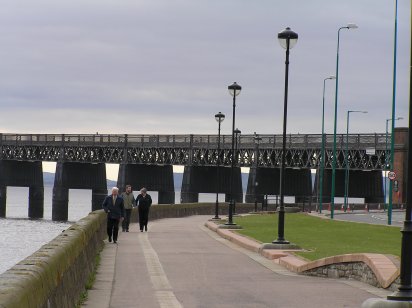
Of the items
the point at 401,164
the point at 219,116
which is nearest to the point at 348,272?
Result: the point at 219,116

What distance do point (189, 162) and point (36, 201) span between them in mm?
34866

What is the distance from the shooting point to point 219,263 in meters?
25.5

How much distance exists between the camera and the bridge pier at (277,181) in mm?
134000

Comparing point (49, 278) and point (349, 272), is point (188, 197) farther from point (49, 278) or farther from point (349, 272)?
point (49, 278)

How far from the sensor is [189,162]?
142m

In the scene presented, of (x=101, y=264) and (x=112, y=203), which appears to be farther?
(x=112, y=203)

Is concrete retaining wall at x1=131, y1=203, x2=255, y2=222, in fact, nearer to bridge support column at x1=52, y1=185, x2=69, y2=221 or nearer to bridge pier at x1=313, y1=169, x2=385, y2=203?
bridge pier at x1=313, y1=169, x2=385, y2=203

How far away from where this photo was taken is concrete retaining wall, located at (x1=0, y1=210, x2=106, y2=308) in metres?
9.15

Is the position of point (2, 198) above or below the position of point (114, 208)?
below

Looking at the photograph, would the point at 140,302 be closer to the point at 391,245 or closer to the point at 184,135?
the point at 391,245

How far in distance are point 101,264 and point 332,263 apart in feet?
20.9

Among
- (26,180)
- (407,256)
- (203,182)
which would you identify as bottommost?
(407,256)

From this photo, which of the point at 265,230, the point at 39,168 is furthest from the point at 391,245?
the point at 39,168

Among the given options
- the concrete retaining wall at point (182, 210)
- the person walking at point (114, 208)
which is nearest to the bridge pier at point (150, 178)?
the concrete retaining wall at point (182, 210)
